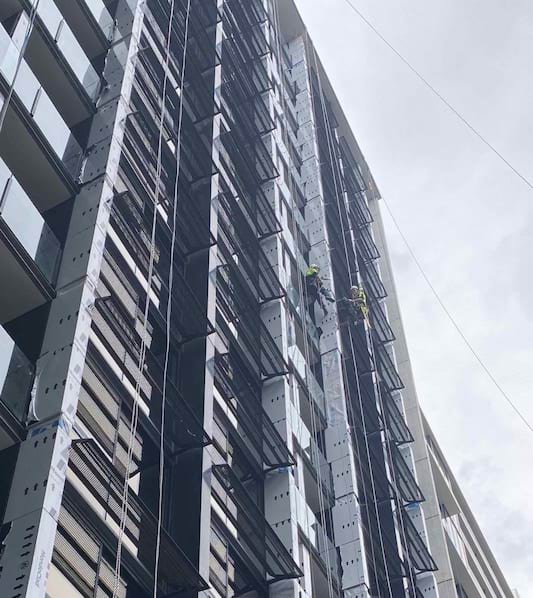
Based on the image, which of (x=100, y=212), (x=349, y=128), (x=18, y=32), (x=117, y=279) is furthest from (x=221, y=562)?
(x=349, y=128)

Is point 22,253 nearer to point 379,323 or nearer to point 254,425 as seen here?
point 254,425

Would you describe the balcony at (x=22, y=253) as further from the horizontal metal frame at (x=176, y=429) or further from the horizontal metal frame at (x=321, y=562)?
the horizontal metal frame at (x=321, y=562)

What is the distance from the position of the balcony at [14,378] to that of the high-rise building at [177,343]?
0.04 m

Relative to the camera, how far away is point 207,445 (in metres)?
18.4

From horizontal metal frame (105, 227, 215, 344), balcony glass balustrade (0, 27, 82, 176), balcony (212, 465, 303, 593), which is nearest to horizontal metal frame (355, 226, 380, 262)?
horizontal metal frame (105, 227, 215, 344)

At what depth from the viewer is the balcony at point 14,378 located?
13766mm

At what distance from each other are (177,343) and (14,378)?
22.3 feet

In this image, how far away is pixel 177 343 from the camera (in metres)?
20.6

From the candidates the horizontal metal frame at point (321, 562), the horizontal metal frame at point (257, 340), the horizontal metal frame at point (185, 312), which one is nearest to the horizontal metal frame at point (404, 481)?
the horizontal metal frame at point (321, 562)

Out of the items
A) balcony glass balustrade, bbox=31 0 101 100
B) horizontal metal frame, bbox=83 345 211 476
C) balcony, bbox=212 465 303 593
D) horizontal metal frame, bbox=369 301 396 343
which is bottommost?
balcony, bbox=212 465 303 593

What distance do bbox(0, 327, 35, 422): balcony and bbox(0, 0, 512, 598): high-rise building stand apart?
36mm

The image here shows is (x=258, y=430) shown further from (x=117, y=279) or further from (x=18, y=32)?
(x=18, y=32)

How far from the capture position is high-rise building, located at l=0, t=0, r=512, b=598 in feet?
47.3

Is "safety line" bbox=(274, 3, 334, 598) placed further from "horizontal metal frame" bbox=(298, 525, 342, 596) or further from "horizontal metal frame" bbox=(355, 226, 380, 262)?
"horizontal metal frame" bbox=(355, 226, 380, 262)
